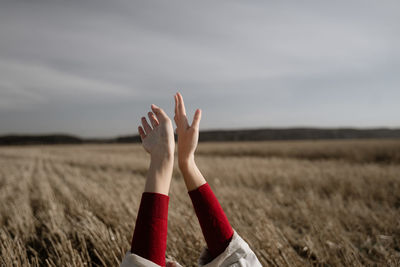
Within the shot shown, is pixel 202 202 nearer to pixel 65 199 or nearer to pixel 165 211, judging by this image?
pixel 165 211

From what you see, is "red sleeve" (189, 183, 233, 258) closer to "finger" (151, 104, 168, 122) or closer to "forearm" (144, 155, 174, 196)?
"forearm" (144, 155, 174, 196)

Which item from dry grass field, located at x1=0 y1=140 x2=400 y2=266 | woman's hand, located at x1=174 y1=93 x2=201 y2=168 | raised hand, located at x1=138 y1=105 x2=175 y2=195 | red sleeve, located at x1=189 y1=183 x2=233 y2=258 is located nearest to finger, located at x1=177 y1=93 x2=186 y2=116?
woman's hand, located at x1=174 y1=93 x2=201 y2=168

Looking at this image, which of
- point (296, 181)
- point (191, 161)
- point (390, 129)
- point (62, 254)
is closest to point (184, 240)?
point (62, 254)

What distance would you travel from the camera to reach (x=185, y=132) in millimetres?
1451

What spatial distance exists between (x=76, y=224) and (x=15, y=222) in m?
0.74

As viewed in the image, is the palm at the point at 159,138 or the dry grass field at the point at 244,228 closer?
the palm at the point at 159,138

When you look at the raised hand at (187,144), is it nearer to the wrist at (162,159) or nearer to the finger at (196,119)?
the finger at (196,119)

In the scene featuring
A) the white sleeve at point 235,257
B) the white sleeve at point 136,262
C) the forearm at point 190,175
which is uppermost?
the forearm at point 190,175

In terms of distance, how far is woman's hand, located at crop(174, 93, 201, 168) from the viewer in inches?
55.2

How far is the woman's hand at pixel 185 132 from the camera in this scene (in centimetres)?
140

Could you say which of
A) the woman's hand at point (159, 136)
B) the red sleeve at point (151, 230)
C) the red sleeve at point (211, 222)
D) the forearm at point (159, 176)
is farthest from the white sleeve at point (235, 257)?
the woman's hand at point (159, 136)

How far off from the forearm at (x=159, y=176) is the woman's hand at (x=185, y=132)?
152 millimetres

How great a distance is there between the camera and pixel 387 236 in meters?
2.39

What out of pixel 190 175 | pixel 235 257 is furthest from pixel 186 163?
pixel 235 257
